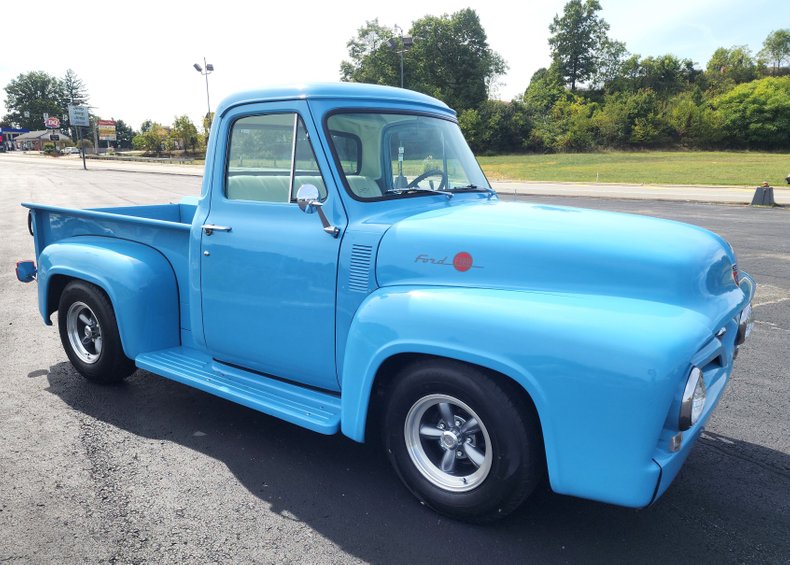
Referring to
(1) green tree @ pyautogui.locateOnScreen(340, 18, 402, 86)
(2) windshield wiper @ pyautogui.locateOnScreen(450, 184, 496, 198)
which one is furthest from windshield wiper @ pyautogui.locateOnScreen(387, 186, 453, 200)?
(1) green tree @ pyautogui.locateOnScreen(340, 18, 402, 86)

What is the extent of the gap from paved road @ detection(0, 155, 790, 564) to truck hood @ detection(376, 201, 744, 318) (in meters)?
1.06

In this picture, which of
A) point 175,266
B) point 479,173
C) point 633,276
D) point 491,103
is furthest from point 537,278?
point 491,103

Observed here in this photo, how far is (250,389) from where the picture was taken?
3434 millimetres

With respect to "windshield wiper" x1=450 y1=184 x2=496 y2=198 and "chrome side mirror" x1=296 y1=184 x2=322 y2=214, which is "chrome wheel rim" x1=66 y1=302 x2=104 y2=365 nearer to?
"chrome side mirror" x1=296 y1=184 x2=322 y2=214

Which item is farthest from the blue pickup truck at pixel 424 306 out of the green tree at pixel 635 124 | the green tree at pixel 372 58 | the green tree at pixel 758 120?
the green tree at pixel 372 58

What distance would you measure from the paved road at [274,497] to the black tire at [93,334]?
0.17 meters

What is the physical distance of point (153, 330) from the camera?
3990mm

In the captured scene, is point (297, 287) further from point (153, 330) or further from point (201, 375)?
point (153, 330)

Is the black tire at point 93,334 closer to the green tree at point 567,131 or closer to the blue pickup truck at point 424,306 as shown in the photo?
the blue pickup truck at point 424,306

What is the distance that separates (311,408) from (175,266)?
1.60m

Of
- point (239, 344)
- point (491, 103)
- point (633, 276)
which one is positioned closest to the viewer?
point (633, 276)

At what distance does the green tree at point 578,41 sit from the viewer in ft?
257

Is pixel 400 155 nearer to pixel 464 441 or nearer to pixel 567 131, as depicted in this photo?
pixel 464 441

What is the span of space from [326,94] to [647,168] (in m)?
37.0
